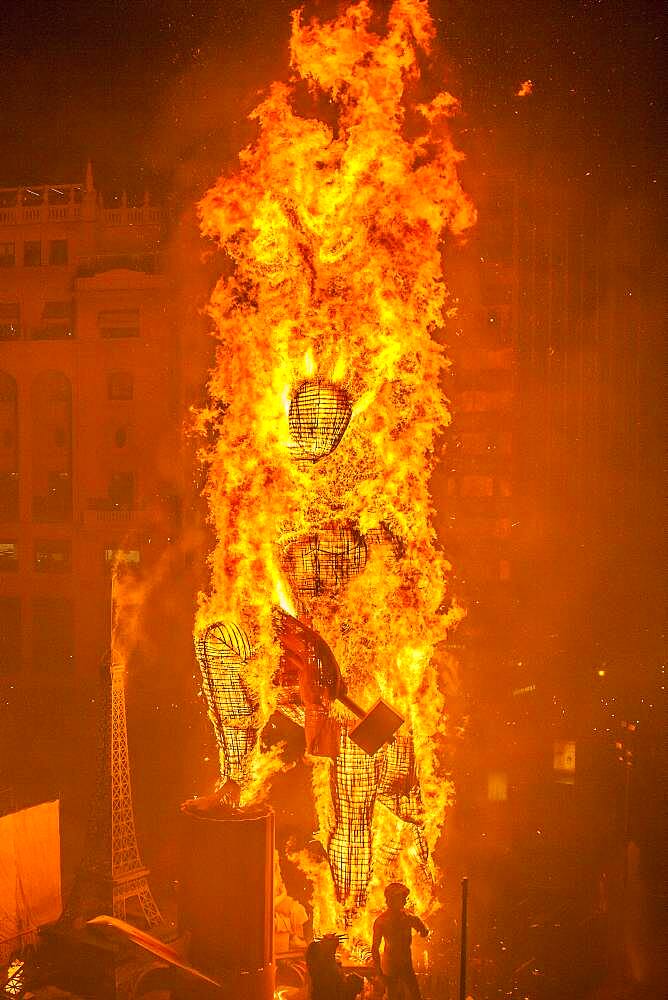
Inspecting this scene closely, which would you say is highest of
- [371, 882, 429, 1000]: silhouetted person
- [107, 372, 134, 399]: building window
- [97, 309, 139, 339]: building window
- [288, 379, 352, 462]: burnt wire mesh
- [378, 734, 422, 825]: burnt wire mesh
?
[97, 309, 139, 339]: building window

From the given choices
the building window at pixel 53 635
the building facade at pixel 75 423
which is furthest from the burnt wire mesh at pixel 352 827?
the building window at pixel 53 635

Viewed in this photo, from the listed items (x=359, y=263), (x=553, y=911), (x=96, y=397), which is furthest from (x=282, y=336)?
(x=96, y=397)

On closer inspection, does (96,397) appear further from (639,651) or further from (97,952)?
(97,952)

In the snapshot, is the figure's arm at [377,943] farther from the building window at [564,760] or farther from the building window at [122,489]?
the building window at [122,489]

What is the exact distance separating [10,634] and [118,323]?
8.93 m

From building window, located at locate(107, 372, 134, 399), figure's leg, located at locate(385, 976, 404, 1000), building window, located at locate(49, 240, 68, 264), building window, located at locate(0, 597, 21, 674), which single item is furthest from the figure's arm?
building window, located at locate(49, 240, 68, 264)

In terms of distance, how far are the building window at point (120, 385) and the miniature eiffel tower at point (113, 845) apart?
14.8 m

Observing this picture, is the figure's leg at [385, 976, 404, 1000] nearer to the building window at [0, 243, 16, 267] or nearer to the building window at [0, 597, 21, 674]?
the building window at [0, 597, 21, 674]

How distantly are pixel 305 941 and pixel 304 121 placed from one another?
887 centimetres

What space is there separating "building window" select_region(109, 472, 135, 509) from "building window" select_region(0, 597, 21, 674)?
4.00 metres

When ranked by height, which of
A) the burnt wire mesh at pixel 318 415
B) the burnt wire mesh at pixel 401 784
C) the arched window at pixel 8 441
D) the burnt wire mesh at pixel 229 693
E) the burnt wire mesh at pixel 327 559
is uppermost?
the arched window at pixel 8 441

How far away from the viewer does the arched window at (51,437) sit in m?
25.0

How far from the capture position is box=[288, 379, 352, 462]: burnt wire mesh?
8.29 meters

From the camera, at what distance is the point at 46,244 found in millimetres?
24531
